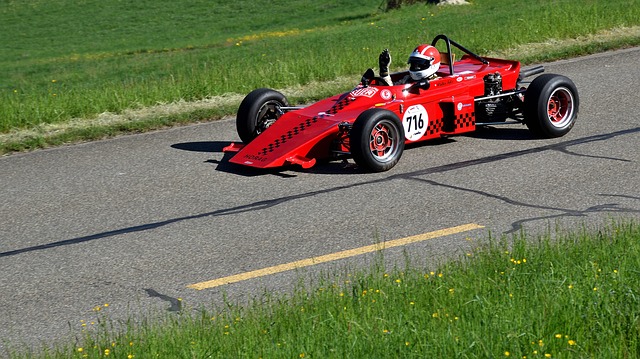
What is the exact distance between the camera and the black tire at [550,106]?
11500mm

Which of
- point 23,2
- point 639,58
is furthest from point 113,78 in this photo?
point 23,2

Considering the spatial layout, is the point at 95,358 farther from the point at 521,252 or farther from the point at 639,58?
the point at 639,58

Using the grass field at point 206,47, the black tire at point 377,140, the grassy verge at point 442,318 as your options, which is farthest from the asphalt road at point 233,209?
the grass field at point 206,47

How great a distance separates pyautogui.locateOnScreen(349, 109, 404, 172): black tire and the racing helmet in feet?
3.64

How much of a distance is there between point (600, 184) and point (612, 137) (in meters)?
1.94

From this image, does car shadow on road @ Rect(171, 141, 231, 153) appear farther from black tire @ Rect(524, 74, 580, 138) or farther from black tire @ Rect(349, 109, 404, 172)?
black tire @ Rect(524, 74, 580, 138)

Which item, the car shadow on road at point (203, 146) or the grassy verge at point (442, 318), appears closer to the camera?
the grassy verge at point (442, 318)

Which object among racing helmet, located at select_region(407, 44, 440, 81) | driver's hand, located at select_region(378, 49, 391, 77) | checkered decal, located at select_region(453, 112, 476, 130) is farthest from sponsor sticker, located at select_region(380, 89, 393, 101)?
checkered decal, located at select_region(453, 112, 476, 130)

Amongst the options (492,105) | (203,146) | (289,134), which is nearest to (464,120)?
(492,105)

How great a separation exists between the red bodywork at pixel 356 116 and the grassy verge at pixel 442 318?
358 cm

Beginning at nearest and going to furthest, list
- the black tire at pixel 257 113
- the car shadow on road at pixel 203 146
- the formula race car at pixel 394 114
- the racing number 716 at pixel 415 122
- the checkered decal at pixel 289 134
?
the formula race car at pixel 394 114 < the checkered decal at pixel 289 134 < the racing number 716 at pixel 415 122 < the black tire at pixel 257 113 < the car shadow on road at pixel 203 146

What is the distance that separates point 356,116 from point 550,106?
2340 millimetres

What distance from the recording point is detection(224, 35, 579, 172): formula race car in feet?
34.8

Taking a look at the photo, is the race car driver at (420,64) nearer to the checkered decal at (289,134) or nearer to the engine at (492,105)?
the engine at (492,105)
